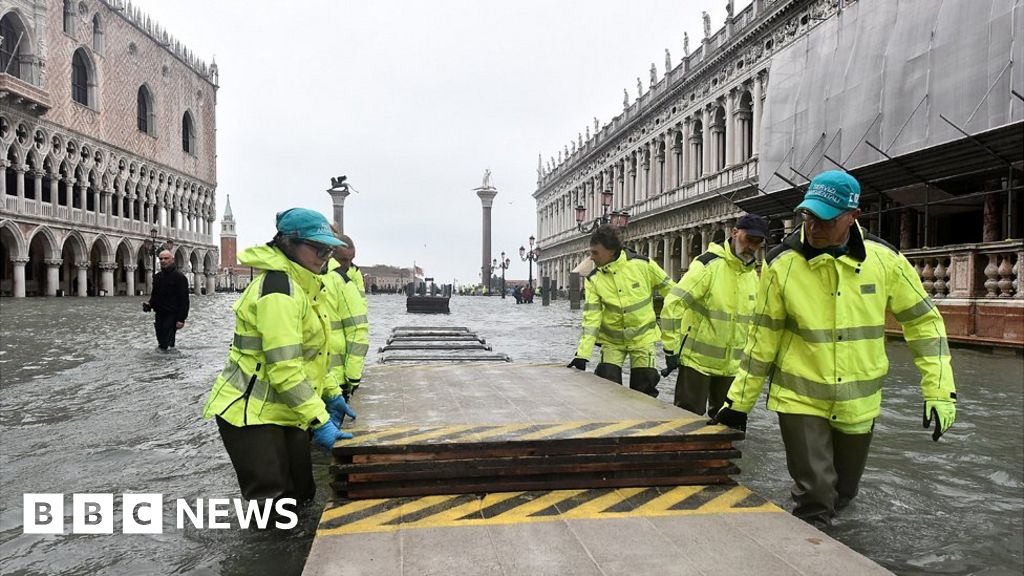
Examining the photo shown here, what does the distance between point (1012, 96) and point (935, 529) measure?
14648mm

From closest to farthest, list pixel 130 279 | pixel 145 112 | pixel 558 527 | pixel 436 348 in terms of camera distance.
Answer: pixel 558 527
pixel 436 348
pixel 130 279
pixel 145 112

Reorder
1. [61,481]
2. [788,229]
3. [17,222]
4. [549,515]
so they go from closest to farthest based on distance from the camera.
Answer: [549,515], [61,481], [788,229], [17,222]

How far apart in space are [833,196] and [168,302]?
11483 mm

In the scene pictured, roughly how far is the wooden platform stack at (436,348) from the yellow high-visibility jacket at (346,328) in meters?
3.63

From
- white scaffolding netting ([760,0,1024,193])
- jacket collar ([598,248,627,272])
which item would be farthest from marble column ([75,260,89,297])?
jacket collar ([598,248,627,272])

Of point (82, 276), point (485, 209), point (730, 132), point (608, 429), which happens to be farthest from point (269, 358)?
point (485, 209)

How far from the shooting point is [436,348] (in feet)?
36.5

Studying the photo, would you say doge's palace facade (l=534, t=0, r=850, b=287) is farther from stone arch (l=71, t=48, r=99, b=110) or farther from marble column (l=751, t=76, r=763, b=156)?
stone arch (l=71, t=48, r=99, b=110)

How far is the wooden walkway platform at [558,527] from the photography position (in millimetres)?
2572

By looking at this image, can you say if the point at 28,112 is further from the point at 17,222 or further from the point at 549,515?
the point at 549,515

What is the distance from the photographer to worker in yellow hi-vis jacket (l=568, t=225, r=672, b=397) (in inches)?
228

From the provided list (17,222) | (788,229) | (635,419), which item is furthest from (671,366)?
(17,222)

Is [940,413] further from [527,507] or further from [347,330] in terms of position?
[347,330]

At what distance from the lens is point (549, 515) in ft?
10.1
